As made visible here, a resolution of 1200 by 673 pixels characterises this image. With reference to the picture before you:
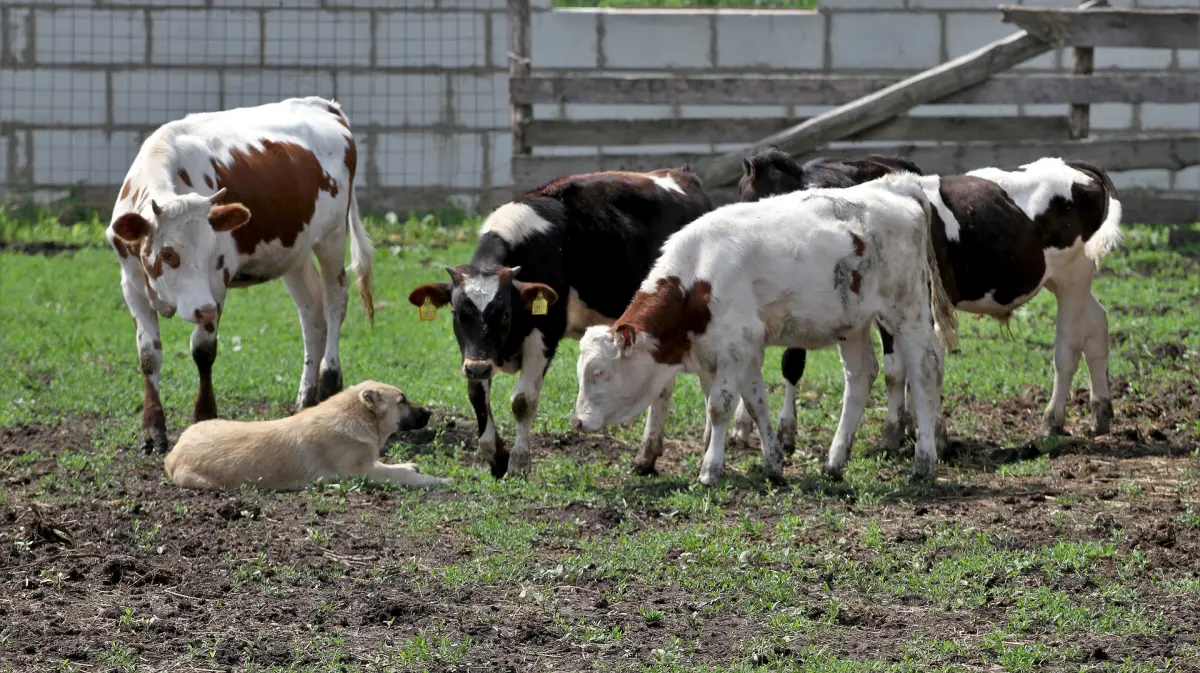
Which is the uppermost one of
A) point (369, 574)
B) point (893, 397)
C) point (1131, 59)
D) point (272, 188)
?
point (1131, 59)

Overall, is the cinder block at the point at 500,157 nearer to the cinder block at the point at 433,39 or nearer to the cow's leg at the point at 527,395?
the cinder block at the point at 433,39

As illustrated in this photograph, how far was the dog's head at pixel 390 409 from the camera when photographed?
30.8 ft

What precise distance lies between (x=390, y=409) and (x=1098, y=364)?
195 inches

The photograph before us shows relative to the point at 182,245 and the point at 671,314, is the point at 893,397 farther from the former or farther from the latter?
the point at 182,245

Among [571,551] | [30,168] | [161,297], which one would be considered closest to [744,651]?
[571,551]

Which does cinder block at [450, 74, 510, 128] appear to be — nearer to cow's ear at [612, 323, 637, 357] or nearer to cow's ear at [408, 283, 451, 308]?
cow's ear at [408, 283, 451, 308]

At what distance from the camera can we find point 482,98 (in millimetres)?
19844

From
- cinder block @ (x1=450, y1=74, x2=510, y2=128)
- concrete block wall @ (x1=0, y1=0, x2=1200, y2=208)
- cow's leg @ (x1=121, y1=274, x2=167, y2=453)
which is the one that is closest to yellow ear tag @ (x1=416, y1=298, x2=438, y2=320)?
cow's leg @ (x1=121, y1=274, x2=167, y2=453)

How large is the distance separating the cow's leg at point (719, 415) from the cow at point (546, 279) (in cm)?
64


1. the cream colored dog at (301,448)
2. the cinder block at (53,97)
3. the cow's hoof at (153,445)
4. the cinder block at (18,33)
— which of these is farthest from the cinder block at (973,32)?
the cow's hoof at (153,445)

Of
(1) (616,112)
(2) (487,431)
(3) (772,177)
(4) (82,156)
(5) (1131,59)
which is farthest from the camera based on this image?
(4) (82,156)

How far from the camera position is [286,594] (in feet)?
22.6

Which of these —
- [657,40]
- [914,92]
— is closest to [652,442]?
[914,92]

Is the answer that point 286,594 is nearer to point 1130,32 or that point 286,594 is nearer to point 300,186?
point 300,186
